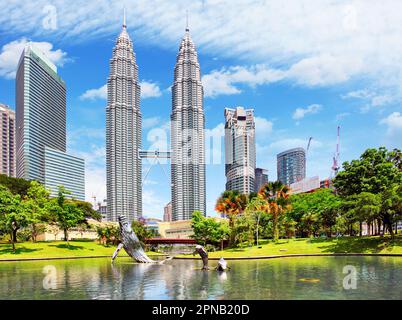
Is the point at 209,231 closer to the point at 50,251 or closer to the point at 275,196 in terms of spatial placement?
the point at 275,196

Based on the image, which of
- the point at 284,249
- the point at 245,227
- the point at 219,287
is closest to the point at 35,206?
the point at 245,227

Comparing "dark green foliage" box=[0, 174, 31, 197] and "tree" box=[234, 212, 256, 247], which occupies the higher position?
"dark green foliage" box=[0, 174, 31, 197]

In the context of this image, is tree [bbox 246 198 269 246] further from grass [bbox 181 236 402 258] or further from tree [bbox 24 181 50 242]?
tree [bbox 24 181 50 242]

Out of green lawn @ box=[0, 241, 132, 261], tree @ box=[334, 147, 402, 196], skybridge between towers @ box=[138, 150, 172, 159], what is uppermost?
skybridge between towers @ box=[138, 150, 172, 159]

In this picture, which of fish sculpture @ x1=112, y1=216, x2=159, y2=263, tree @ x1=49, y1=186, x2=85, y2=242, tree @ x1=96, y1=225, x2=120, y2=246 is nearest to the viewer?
fish sculpture @ x1=112, y1=216, x2=159, y2=263

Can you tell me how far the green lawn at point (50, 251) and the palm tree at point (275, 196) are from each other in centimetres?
2880

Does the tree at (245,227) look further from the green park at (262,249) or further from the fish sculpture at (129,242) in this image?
the fish sculpture at (129,242)

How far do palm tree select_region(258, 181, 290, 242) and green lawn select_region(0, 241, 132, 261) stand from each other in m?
28.8

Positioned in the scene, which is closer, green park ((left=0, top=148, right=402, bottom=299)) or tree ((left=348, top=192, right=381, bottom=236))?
green park ((left=0, top=148, right=402, bottom=299))

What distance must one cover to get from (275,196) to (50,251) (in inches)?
1669

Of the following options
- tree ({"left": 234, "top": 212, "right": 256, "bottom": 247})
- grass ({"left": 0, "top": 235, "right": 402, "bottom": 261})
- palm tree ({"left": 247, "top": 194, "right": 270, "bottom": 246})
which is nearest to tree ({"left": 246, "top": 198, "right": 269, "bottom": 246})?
palm tree ({"left": 247, "top": 194, "right": 270, "bottom": 246})

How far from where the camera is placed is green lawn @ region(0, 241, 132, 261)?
233 ft

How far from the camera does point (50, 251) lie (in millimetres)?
76750
